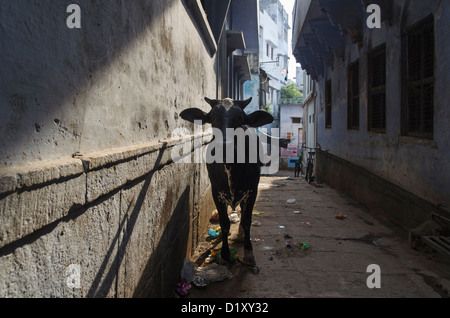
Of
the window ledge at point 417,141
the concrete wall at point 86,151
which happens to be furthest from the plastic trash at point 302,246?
the window ledge at point 417,141

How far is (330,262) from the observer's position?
4.13 meters

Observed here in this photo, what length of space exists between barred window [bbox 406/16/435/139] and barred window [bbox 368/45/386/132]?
1258 millimetres

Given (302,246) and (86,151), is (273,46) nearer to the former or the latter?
(302,246)

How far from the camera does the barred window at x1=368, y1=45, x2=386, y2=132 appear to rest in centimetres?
698

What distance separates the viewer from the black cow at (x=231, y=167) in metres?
3.76

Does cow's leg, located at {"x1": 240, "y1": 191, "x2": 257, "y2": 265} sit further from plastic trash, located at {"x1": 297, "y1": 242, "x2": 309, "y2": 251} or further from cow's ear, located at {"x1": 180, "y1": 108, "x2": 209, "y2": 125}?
cow's ear, located at {"x1": 180, "y1": 108, "x2": 209, "y2": 125}

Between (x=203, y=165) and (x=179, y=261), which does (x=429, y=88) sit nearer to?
(x=203, y=165)

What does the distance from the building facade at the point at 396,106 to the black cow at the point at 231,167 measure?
233 centimetres

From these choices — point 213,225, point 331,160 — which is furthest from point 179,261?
point 331,160

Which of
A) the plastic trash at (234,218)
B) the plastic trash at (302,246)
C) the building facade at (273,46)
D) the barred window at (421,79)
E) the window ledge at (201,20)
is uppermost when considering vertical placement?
the building facade at (273,46)

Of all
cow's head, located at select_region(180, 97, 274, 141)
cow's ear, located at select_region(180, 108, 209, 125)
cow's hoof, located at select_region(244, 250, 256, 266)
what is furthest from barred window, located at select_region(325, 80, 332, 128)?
cow's ear, located at select_region(180, 108, 209, 125)

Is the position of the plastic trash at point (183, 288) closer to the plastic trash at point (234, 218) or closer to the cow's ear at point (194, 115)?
the cow's ear at point (194, 115)

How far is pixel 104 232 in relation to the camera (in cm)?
188

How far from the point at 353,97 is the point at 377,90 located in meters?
2.40
